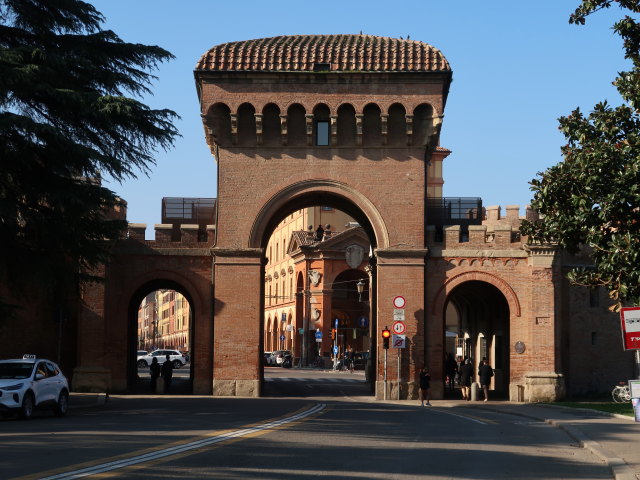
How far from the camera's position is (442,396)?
3922 cm

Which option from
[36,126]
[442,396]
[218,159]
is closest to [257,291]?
[218,159]

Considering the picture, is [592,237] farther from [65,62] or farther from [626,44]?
[65,62]

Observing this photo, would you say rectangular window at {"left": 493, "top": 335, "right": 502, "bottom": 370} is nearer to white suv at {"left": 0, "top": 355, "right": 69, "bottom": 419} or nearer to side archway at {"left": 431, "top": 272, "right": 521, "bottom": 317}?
side archway at {"left": 431, "top": 272, "right": 521, "bottom": 317}

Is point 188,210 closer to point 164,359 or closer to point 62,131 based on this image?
point 62,131

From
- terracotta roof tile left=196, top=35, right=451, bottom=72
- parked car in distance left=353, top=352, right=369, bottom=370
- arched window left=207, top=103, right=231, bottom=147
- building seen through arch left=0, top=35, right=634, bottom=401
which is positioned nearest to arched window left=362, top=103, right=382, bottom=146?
building seen through arch left=0, top=35, right=634, bottom=401

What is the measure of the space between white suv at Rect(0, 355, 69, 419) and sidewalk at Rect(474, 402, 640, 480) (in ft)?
42.3

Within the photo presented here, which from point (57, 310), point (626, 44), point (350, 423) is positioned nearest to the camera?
point (626, 44)

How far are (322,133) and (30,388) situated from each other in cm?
1827

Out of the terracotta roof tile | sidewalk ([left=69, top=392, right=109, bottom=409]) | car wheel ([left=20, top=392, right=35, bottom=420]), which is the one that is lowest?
sidewalk ([left=69, top=392, right=109, bottom=409])

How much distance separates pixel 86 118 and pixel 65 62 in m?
1.65

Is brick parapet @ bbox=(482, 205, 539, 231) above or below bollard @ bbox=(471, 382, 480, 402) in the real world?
above

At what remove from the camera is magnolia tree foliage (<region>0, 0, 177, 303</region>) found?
2638cm

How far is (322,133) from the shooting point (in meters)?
40.0

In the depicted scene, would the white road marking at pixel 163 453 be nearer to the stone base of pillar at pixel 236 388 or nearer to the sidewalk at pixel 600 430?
the sidewalk at pixel 600 430
